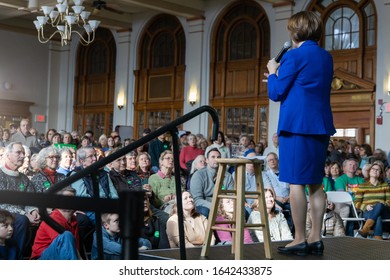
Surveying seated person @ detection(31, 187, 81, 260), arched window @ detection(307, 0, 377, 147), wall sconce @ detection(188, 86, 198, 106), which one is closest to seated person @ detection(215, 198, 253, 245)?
seated person @ detection(31, 187, 81, 260)

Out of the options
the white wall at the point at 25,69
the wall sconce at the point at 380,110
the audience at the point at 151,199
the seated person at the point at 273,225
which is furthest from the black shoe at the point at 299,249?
the white wall at the point at 25,69

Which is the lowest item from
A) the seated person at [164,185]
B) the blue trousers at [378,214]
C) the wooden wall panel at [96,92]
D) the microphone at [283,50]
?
the blue trousers at [378,214]

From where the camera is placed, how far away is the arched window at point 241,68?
Answer: 629 inches

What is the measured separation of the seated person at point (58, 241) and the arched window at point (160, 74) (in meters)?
12.5

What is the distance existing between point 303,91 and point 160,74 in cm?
1442

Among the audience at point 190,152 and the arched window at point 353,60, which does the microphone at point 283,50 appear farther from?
the arched window at point 353,60

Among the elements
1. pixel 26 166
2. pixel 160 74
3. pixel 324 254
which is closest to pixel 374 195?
pixel 26 166

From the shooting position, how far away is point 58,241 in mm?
4535

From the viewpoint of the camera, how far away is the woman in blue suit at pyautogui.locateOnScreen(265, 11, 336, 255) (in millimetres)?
3975

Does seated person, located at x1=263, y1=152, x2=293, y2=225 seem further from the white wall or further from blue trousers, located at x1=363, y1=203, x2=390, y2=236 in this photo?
the white wall

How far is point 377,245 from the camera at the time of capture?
16.1 ft

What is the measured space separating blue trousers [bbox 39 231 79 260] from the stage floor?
1.68 feet

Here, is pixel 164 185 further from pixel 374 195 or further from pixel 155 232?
pixel 374 195
